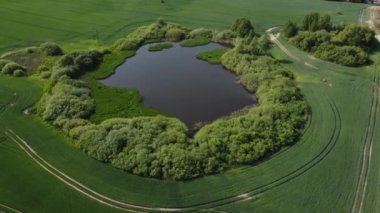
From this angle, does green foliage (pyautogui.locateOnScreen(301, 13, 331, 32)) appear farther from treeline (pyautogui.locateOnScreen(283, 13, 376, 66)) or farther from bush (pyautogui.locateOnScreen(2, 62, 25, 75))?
bush (pyautogui.locateOnScreen(2, 62, 25, 75))

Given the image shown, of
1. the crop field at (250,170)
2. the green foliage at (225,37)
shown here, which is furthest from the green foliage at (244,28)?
the crop field at (250,170)

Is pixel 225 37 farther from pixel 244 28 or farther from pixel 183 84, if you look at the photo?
pixel 183 84

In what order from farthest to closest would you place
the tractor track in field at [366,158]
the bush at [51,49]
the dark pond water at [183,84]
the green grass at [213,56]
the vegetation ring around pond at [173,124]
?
the green grass at [213,56] < the bush at [51,49] < the dark pond water at [183,84] < the vegetation ring around pond at [173,124] < the tractor track in field at [366,158]

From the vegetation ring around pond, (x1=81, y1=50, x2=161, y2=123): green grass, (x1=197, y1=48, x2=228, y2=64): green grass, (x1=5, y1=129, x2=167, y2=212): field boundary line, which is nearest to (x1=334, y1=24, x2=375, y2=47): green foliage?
the vegetation ring around pond

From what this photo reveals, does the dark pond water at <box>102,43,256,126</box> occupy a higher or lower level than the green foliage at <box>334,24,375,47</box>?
lower

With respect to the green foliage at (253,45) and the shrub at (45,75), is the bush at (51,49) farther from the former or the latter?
the green foliage at (253,45)

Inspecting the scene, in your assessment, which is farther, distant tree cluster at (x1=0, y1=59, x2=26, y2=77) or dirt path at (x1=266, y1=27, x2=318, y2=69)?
dirt path at (x1=266, y1=27, x2=318, y2=69)
